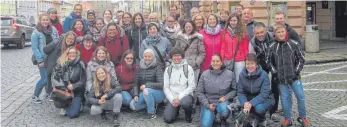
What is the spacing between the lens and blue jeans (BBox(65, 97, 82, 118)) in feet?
24.2

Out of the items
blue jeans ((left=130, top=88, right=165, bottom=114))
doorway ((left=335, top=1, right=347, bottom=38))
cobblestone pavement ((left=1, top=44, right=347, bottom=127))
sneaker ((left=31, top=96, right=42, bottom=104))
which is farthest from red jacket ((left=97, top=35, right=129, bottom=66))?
doorway ((left=335, top=1, right=347, bottom=38))

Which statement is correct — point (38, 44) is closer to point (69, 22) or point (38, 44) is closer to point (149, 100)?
point (69, 22)

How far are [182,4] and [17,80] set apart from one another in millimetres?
20738

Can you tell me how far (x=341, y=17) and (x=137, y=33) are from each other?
16028mm

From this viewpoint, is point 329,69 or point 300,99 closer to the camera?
point 300,99

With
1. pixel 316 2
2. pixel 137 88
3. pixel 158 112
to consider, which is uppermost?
pixel 316 2

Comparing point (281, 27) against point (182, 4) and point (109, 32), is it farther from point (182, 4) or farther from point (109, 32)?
point (182, 4)

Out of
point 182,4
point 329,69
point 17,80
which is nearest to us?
point 17,80

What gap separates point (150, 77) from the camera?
750 centimetres

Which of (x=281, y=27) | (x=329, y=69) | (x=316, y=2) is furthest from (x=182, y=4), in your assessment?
(x=281, y=27)

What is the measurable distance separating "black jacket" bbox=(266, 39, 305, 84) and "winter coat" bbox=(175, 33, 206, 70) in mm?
1528

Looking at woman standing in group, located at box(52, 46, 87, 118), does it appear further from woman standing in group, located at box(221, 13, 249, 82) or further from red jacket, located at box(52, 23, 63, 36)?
woman standing in group, located at box(221, 13, 249, 82)

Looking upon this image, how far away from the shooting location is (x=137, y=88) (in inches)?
295

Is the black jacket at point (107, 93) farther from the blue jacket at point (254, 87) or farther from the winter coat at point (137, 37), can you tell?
the blue jacket at point (254, 87)
